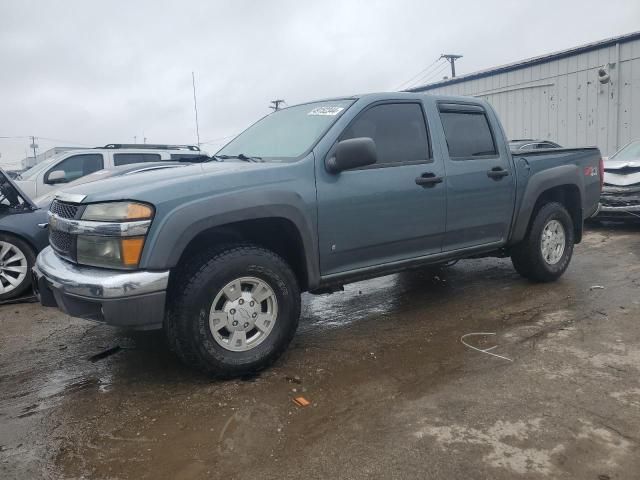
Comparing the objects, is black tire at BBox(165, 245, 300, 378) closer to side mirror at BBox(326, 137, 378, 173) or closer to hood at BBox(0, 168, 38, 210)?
side mirror at BBox(326, 137, 378, 173)

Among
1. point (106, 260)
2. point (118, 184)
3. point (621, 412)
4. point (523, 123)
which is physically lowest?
point (621, 412)

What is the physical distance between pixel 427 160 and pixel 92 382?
2974 mm

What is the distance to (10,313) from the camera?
5.35 m

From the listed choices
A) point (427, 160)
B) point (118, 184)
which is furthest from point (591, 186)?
point (118, 184)

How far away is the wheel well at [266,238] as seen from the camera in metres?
3.47

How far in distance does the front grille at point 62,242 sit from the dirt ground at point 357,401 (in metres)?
0.87

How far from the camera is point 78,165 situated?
8727mm

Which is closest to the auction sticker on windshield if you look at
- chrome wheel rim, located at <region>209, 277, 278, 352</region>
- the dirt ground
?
chrome wheel rim, located at <region>209, 277, 278, 352</region>

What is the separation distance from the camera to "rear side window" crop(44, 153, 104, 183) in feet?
28.2

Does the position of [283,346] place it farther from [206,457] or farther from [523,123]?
[523,123]

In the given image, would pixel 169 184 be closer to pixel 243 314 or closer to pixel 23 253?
pixel 243 314

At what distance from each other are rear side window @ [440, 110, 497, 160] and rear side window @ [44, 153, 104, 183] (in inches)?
246

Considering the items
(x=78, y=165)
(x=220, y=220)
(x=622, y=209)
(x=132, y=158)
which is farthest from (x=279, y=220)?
(x=622, y=209)

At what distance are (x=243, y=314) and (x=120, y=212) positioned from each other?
0.98 meters
